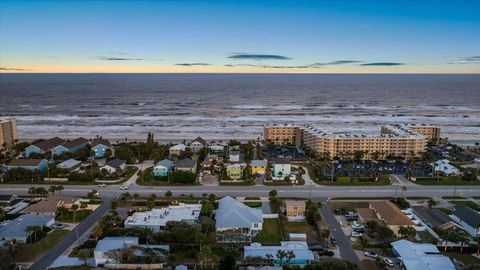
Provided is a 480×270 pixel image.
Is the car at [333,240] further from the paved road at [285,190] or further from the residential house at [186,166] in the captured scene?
the residential house at [186,166]

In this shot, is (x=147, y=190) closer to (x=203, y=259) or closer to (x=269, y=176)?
(x=269, y=176)

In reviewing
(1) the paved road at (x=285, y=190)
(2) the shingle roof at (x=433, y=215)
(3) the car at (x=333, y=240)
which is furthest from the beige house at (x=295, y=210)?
(2) the shingle roof at (x=433, y=215)

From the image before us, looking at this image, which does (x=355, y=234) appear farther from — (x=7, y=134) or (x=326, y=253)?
(x=7, y=134)

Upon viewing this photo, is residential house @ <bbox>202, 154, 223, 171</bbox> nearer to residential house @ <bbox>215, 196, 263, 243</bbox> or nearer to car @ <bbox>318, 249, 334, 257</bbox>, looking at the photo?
residential house @ <bbox>215, 196, 263, 243</bbox>

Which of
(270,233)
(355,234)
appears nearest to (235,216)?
(270,233)

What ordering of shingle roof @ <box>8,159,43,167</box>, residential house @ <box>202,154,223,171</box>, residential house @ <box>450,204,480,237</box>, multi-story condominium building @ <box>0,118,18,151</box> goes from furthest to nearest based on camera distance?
multi-story condominium building @ <box>0,118,18,151</box>
residential house @ <box>202,154,223,171</box>
shingle roof @ <box>8,159,43,167</box>
residential house @ <box>450,204,480,237</box>

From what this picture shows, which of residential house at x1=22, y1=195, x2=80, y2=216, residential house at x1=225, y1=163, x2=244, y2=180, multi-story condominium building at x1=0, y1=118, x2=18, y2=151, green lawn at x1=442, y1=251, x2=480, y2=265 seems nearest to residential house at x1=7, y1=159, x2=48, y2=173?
residential house at x1=22, y1=195, x2=80, y2=216

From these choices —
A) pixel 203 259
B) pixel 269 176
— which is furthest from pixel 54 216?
pixel 269 176
